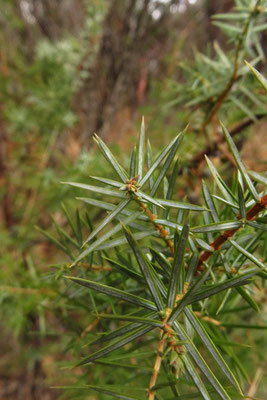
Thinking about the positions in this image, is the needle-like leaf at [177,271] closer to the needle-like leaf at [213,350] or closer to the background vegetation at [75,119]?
the needle-like leaf at [213,350]

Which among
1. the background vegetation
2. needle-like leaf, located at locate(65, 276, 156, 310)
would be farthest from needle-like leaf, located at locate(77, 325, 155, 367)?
the background vegetation

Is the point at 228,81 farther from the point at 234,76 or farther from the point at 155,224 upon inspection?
the point at 155,224

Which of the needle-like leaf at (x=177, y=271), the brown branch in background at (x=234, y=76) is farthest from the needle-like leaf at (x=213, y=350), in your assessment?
the brown branch in background at (x=234, y=76)

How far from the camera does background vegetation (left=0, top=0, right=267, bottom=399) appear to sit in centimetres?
41

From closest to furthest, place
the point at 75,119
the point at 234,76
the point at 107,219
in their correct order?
the point at 107,219
the point at 234,76
the point at 75,119

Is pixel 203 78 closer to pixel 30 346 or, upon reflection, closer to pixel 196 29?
pixel 30 346

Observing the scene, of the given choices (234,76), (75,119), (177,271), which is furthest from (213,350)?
(75,119)

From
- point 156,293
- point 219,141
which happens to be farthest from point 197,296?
point 219,141

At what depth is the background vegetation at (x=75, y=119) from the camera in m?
0.41

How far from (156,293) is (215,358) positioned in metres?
0.04

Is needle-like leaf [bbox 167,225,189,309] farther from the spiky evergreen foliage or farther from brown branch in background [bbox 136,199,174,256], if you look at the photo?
the spiky evergreen foliage

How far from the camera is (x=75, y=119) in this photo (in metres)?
0.68

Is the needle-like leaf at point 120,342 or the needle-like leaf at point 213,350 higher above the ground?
the needle-like leaf at point 120,342

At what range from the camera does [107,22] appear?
84 centimetres
